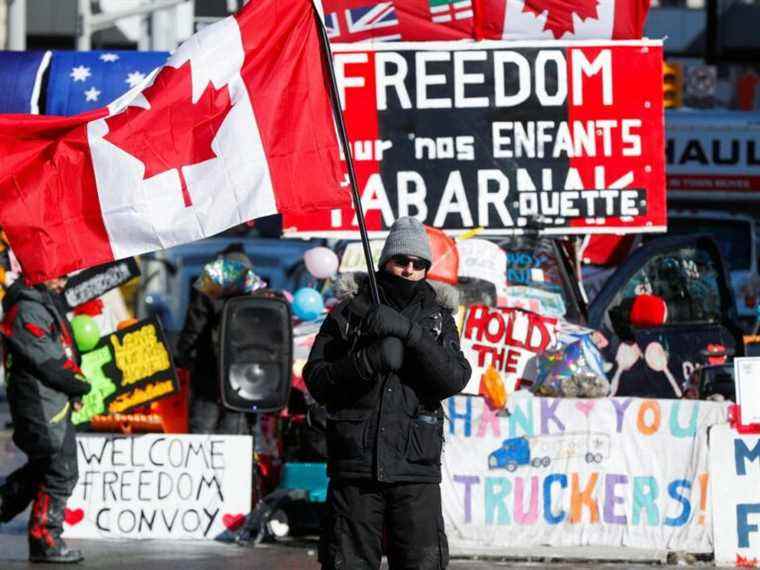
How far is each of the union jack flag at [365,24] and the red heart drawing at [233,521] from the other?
3.63 metres

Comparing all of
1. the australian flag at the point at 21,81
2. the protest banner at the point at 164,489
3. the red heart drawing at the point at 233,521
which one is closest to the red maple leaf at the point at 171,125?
the protest banner at the point at 164,489

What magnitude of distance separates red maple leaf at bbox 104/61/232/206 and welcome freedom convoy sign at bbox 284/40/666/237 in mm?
4756

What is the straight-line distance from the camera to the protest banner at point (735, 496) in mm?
10070

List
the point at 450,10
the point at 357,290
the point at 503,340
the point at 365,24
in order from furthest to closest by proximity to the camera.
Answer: the point at 365,24 → the point at 450,10 → the point at 503,340 → the point at 357,290

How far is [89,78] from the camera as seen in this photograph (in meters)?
14.0

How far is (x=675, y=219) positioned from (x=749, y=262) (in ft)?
3.49

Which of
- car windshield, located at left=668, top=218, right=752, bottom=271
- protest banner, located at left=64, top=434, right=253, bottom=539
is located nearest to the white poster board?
protest banner, located at left=64, top=434, right=253, bottom=539

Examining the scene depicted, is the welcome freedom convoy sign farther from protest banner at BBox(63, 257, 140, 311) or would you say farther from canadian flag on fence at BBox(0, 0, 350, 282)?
canadian flag on fence at BBox(0, 0, 350, 282)

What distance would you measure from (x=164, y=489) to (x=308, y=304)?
1851 mm

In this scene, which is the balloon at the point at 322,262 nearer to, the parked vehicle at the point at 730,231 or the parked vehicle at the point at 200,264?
the parked vehicle at the point at 200,264

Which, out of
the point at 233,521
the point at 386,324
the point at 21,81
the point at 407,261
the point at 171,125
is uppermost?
the point at 21,81

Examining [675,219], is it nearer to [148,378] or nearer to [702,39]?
[148,378]

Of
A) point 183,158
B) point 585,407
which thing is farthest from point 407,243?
point 585,407

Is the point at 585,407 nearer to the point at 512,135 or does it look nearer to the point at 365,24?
the point at 512,135
